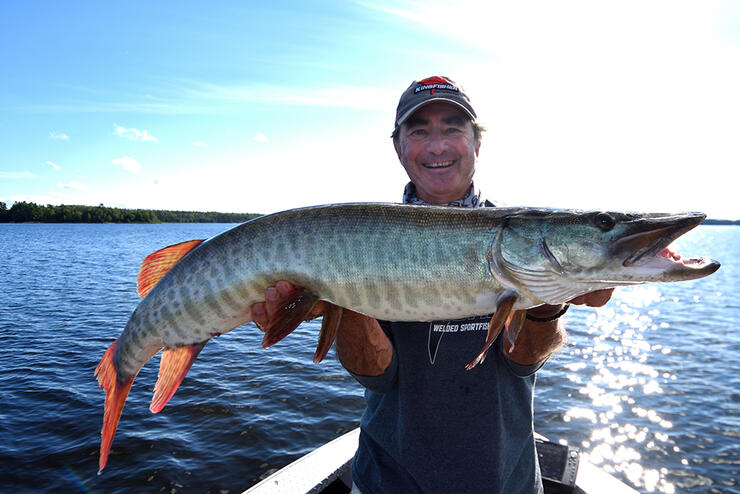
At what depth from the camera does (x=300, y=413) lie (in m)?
7.59

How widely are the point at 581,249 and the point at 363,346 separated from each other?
1.08 m

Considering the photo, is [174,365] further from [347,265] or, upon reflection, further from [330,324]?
[347,265]

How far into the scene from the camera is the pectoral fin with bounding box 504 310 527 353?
195 cm

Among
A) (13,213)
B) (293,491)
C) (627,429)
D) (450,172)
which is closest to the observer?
(450,172)

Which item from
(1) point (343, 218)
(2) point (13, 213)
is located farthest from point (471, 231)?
(2) point (13, 213)

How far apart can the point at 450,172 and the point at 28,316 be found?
15289 millimetres

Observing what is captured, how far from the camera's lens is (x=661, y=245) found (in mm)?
1855

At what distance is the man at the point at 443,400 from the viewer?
205 cm

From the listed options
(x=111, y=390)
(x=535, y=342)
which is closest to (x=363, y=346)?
(x=535, y=342)

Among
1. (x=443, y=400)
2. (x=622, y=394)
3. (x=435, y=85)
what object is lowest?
(x=622, y=394)

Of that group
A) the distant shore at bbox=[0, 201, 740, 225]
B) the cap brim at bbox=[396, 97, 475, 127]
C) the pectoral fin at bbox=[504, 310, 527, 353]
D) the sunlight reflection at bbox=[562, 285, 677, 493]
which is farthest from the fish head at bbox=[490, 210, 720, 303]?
the distant shore at bbox=[0, 201, 740, 225]

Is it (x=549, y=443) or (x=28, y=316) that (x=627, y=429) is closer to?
(x=549, y=443)

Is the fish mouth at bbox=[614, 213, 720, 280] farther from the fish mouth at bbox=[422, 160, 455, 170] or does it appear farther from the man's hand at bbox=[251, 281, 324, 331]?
the man's hand at bbox=[251, 281, 324, 331]

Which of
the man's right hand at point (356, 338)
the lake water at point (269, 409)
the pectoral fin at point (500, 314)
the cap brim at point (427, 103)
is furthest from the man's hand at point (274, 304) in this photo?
the lake water at point (269, 409)
